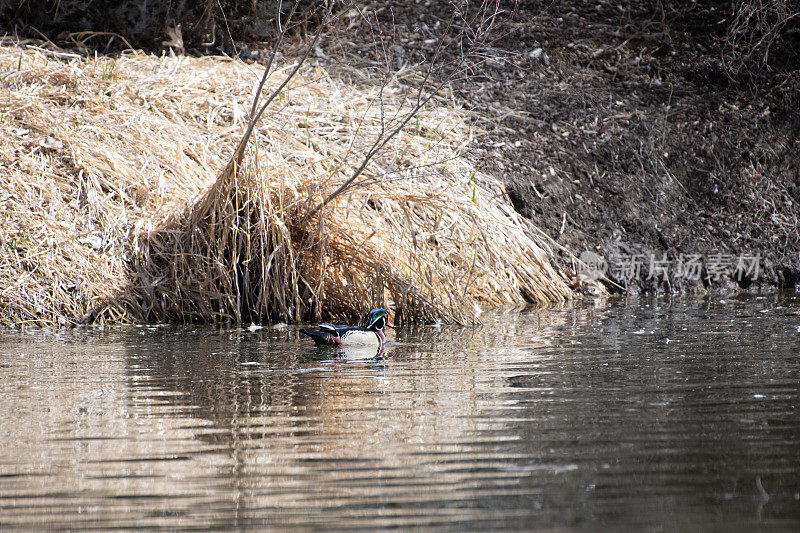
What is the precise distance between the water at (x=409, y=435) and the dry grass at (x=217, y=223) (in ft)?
4.88

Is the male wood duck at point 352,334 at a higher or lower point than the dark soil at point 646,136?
lower

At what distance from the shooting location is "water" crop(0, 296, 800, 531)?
2.71 m

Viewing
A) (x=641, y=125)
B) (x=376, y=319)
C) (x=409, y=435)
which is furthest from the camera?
(x=641, y=125)

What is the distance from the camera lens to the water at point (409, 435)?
271 cm

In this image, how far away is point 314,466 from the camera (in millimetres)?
3166

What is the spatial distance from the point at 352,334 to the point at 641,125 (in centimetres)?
713

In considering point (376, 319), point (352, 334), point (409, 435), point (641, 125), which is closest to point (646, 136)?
point (641, 125)

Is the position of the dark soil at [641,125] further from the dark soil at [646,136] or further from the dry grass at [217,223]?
the dry grass at [217,223]

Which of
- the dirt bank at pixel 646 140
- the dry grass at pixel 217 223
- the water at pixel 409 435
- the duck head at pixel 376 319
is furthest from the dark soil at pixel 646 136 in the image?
the water at pixel 409 435

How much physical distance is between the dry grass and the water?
1.49 metres

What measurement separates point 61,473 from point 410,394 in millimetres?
1829

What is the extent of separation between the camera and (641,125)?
11922 mm

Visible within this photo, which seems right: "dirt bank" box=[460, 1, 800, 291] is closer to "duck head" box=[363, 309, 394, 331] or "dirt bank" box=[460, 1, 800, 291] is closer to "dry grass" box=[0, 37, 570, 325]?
"dry grass" box=[0, 37, 570, 325]

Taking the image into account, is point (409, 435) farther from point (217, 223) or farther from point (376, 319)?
point (217, 223)
